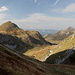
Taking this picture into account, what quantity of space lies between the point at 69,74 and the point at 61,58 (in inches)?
1588

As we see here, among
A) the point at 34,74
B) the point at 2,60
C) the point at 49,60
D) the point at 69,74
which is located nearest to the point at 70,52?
the point at 49,60

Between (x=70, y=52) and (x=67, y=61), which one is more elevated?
(x=70, y=52)

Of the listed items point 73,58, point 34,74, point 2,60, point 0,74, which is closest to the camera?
point 0,74

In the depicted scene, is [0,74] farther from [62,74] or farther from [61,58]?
[61,58]

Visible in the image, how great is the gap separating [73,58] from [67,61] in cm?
396

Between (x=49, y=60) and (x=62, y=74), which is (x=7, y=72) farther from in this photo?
(x=49, y=60)

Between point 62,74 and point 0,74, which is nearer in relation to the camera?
point 0,74

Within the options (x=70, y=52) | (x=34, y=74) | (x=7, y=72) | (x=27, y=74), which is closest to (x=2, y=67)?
(x=7, y=72)

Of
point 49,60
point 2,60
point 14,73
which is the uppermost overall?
point 2,60

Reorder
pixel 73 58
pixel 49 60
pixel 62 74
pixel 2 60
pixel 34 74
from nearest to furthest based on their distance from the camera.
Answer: pixel 2 60 < pixel 34 74 < pixel 62 74 < pixel 73 58 < pixel 49 60

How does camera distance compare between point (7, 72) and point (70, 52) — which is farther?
point (70, 52)

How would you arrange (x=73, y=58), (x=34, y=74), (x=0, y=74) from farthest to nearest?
(x=73, y=58), (x=34, y=74), (x=0, y=74)

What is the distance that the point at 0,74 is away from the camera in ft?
77.4

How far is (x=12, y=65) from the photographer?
2873 cm
